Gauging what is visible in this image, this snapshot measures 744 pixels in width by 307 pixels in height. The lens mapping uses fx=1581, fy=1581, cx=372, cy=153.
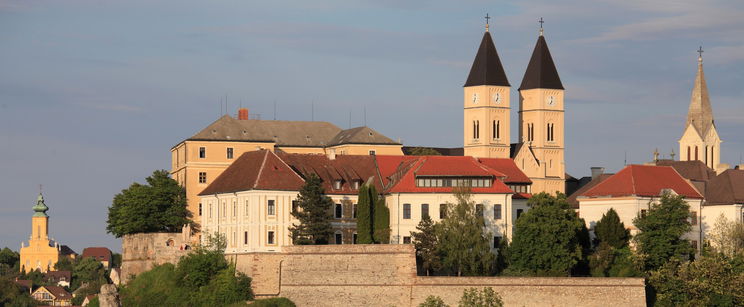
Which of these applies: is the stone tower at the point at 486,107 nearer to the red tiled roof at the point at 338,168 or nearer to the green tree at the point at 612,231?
the red tiled roof at the point at 338,168

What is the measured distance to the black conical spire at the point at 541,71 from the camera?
109m

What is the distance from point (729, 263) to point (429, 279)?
16205 mm

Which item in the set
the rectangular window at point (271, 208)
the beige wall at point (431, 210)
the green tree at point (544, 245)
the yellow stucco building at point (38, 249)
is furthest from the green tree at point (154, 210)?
the yellow stucco building at point (38, 249)

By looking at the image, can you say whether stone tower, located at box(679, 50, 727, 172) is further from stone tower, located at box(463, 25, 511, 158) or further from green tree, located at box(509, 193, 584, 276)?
green tree, located at box(509, 193, 584, 276)

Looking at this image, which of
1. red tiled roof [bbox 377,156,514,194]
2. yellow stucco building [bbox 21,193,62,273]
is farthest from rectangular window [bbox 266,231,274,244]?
yellow stucco building [bbox 21,193,62,273]

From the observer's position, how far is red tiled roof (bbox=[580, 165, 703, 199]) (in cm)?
8912

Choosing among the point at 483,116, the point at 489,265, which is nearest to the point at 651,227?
the point at 489,265

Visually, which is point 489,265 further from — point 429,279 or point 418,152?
point 418,152

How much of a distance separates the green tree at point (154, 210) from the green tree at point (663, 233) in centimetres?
2832

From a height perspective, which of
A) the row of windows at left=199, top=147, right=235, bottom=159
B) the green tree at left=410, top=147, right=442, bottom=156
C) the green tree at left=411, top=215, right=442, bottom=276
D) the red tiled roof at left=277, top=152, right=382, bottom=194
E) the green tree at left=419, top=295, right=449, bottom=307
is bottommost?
the green tree at left=419, top=295, right=449, bottom=307

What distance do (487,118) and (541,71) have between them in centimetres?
527

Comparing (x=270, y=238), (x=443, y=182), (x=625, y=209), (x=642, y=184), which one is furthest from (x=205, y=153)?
(x=642, y=184)

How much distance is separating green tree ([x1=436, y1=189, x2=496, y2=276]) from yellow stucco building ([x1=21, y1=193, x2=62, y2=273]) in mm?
119158

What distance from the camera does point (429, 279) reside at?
77.3m
